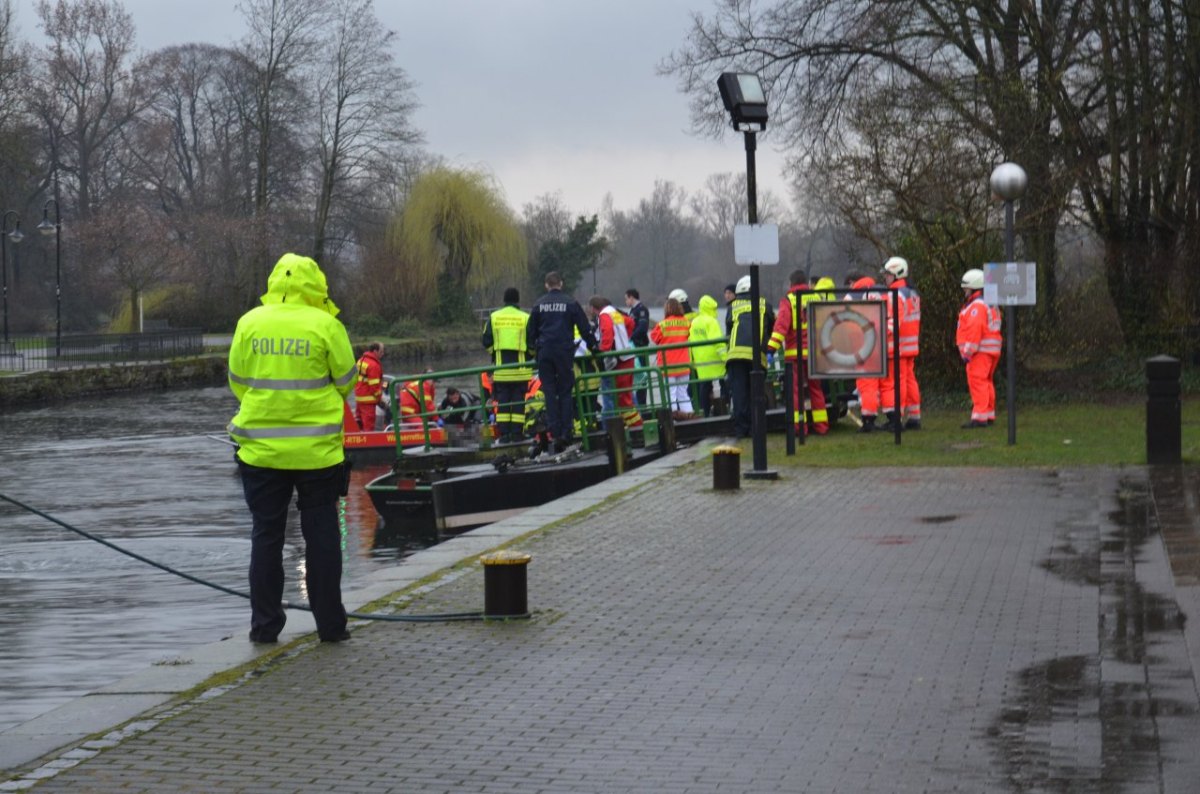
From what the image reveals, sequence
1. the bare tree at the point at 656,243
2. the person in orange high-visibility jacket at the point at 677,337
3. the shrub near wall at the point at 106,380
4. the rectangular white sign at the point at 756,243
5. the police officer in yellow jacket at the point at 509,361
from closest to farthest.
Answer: the rectangular white sign at the point at 756,243 < the police officer in yellow jacket at the point at 509,361 < the person in orange high-visibility jacket at the point at 677,337 < the shrub near wall at the point at 106,380 < the bare tree at the point at 656,243

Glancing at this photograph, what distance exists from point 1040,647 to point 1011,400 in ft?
33.5

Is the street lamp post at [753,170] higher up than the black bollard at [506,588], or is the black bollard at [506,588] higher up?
the street lamp post at [753,170]

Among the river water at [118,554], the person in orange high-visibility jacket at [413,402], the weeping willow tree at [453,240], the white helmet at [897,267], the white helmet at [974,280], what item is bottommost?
the river water at [118,554]

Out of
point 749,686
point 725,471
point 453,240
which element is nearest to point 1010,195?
point 725,471

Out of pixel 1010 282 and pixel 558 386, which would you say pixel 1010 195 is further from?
pixel 558 386

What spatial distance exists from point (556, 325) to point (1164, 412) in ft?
22.0

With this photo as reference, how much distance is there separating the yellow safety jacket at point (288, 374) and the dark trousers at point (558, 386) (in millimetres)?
10773

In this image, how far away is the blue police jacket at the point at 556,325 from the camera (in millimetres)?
19328

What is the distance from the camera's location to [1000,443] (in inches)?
727

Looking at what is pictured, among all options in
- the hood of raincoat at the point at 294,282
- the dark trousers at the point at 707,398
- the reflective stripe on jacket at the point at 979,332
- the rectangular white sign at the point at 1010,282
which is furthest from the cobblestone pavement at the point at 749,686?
the dark trousers at the point at 707,398

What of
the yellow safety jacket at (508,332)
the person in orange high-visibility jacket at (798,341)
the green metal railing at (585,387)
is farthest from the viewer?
the yellow safety jacket at (508,332)

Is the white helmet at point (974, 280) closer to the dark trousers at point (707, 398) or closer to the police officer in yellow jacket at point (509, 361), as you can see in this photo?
the dark trousers at point (707, 398)

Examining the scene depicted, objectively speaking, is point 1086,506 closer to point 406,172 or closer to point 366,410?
point 366,410

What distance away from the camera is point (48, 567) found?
1527 centimetres
